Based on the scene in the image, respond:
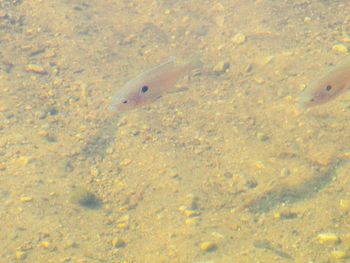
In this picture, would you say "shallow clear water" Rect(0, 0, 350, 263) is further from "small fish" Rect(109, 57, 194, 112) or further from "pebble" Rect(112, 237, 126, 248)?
"small fish" Rect(109, 57, 194, 112)

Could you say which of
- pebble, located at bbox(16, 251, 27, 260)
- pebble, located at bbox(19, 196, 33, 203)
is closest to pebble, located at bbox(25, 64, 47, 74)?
pebble, located at bbox(19, 196, 33, 203)

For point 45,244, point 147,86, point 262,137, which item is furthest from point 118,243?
point 262,137

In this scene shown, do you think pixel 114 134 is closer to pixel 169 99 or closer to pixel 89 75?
pixel 169 99

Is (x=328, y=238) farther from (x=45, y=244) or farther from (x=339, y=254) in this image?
(x=45, y=244)

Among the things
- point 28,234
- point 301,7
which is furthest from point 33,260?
point 301,7

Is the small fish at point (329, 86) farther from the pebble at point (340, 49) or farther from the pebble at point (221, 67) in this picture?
the pebble at point (221, 67)
